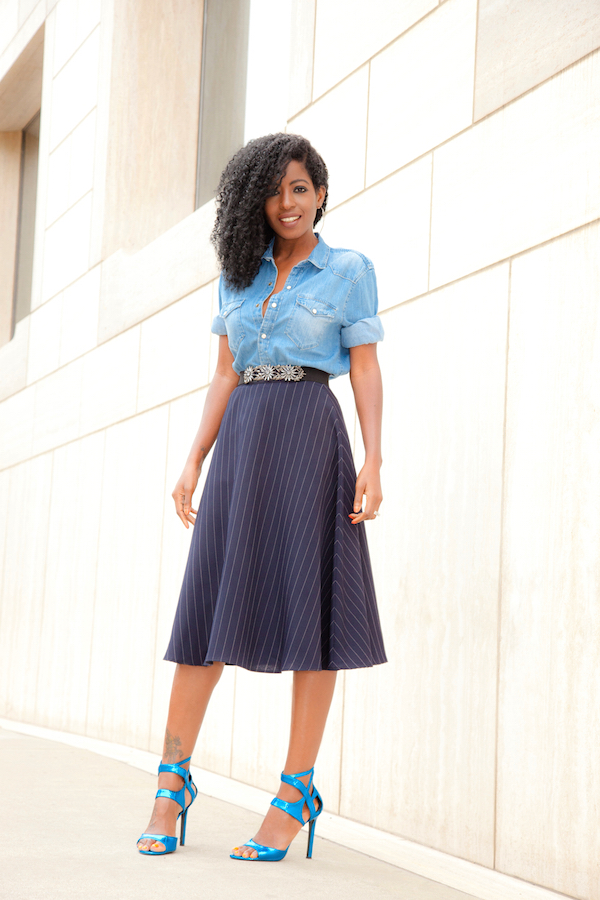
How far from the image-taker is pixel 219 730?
359 centimetres

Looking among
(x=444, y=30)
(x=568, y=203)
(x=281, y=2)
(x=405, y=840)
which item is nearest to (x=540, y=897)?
(x=405, y=840)

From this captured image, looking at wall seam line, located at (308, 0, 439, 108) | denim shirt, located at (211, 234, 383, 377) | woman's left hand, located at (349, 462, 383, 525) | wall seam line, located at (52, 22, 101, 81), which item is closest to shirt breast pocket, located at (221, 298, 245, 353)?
denim shirt, located at (211, 234, 383, 377)

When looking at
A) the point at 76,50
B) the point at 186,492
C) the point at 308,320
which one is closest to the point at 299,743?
the point at 186,492

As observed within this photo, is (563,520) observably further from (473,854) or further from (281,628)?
(473,854)

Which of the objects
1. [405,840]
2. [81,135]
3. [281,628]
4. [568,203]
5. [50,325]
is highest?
[81,135]

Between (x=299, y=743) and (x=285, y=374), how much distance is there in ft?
2.63

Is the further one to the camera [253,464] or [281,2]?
[281,2]

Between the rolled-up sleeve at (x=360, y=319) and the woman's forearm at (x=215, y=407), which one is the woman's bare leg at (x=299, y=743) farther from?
the rolled-up sleeve at (x=360, y=319)

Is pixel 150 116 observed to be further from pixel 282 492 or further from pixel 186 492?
pixel 282 492

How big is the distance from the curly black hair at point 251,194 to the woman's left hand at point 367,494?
542 millimetres

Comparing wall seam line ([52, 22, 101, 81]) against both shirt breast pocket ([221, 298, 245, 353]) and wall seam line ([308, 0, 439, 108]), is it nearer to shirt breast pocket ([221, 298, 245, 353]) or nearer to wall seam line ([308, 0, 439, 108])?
wall seam line ([308, 0, 439, 108])

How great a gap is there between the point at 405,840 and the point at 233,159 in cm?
178

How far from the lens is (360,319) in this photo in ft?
7.03

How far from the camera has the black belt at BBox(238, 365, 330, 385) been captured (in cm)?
211
